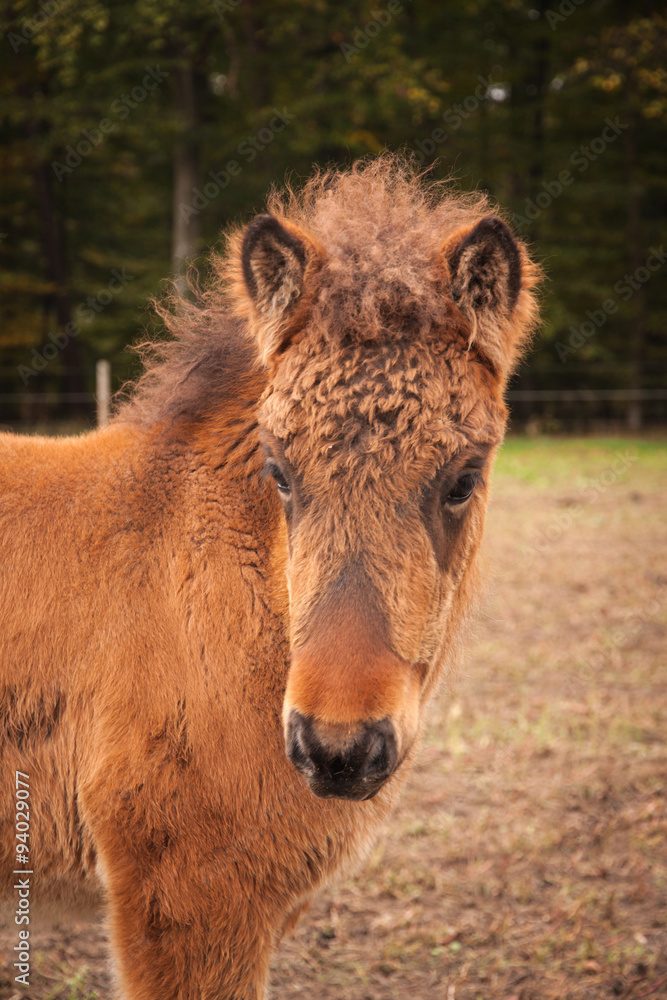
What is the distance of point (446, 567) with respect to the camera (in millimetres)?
2367

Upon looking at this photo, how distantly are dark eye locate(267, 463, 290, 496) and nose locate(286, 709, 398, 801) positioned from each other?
0.73 m

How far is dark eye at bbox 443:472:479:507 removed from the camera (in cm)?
226

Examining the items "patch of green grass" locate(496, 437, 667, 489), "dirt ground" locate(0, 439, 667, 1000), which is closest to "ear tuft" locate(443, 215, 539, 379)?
"dirt ground" locate(0, 439, 667, 1000)

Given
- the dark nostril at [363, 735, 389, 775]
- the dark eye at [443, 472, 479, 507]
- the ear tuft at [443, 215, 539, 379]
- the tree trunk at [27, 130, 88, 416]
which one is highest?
the tree trunk at [27, 130, 88, 416]

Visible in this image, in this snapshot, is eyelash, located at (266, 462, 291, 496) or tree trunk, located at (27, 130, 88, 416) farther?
tree trunk, located at (27, 130, 88, 416)

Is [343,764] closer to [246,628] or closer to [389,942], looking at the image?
[246,628]

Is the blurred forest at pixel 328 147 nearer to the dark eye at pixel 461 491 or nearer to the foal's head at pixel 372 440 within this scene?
the foal's head at pixel 372 440

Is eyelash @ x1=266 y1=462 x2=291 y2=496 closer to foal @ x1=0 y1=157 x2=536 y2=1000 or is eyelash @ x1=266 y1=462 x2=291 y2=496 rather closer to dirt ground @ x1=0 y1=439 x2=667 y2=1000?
foal @ x1=0 y1=157 x2=536 y2=1000

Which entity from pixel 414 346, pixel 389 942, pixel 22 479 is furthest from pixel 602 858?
pixel 22 479

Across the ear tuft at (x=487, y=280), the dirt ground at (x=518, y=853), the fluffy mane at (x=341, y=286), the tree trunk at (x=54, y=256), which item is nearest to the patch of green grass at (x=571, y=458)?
the dirt ground at (x=518, y=853)

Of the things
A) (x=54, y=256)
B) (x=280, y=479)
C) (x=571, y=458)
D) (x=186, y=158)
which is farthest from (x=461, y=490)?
(x=54, y=256)

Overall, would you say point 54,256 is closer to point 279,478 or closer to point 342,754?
point 279,478

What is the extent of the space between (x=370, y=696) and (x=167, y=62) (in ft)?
64.1

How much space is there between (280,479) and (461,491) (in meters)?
0.59
